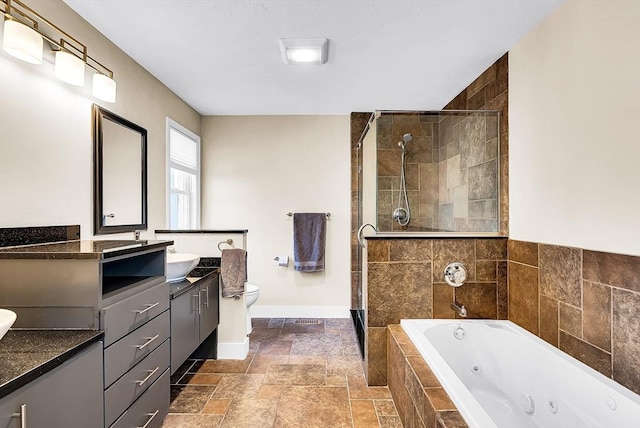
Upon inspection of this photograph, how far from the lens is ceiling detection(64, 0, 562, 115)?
182 cm

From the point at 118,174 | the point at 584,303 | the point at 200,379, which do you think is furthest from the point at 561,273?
the point at 118,174

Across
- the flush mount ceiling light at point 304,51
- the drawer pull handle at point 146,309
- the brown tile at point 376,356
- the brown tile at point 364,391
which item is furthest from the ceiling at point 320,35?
Result: the brown tile at point 364,391

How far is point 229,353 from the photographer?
271cm

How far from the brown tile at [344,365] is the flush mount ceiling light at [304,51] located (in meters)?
2.34

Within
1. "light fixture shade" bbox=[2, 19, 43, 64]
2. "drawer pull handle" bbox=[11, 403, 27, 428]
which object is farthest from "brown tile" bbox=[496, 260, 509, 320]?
"light fixture shade" bbox=[2, 19, 43, 64]

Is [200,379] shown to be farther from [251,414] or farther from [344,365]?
[344,365]

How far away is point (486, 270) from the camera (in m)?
2.31

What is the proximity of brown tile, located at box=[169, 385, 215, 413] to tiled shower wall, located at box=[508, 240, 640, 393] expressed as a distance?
217cm

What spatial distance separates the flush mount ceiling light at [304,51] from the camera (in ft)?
7.07

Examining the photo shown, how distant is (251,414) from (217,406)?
244 millimetres

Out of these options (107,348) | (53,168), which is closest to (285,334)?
(107,348)

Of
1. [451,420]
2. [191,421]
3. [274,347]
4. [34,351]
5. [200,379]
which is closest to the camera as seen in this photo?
[34,351]

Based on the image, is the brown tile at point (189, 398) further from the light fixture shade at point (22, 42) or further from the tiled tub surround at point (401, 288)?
the light fixture shade at point (22, 42)

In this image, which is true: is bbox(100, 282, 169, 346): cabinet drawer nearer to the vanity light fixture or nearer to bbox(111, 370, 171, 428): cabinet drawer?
bbox(111, 370, 171, 428): cabinet drawer
